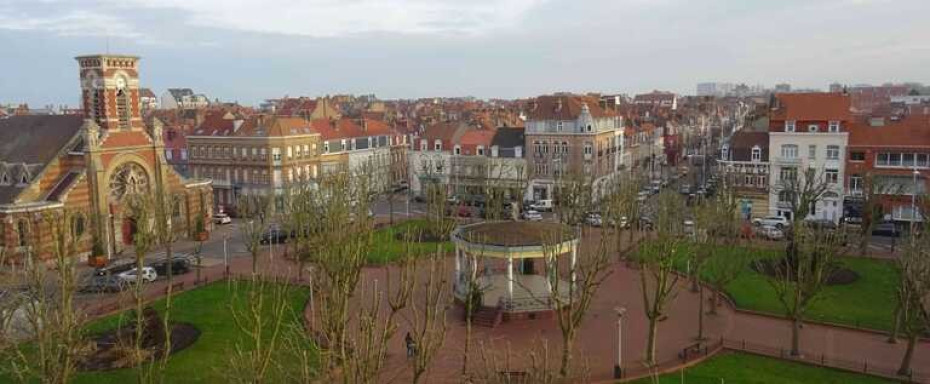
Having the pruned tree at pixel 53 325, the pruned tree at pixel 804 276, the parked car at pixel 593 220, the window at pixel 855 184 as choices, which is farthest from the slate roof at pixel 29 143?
the window at pixel 855 184

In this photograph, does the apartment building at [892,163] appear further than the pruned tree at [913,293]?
Yes

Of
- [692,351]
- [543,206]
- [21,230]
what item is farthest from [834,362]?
[21,230]

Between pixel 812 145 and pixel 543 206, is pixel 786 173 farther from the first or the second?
pixel 543 206

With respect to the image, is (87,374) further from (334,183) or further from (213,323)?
(334,183)

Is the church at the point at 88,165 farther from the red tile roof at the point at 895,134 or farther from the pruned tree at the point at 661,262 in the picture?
the red tile roof at the point at 895,134

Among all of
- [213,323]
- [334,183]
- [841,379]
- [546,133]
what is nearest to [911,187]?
[546,133]

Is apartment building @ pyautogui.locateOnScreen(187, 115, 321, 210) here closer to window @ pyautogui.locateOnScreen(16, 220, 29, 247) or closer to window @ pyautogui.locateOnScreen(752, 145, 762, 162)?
window @ pyautogui.locateOnScreen(16, 220, 29, 247)

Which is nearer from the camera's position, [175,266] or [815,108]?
[175,266]

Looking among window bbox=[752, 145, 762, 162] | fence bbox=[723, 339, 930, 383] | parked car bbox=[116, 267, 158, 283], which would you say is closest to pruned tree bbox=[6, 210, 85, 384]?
parked car bbox=[116, 267, 158, 283]
